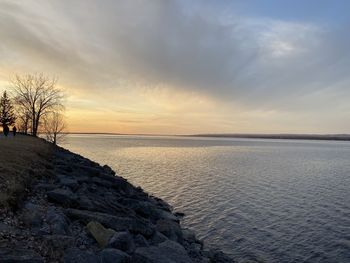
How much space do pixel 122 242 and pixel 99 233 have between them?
888 millimetres

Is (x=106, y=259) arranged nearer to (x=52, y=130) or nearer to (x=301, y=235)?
(x=301, y=235)

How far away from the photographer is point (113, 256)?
909 centimetres

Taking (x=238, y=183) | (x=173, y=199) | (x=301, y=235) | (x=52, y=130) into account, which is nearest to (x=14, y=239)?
(x=301, y=235)

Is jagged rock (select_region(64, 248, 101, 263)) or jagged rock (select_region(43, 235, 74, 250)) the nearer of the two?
jagged rock (select_region(64, 248, 101, 263))

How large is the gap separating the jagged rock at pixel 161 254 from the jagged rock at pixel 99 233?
1.03 metres

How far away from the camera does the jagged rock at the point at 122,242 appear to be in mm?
9945

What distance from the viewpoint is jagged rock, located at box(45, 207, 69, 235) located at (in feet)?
32.5

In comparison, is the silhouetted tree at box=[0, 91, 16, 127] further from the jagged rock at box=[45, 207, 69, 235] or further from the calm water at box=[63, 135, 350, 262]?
the jagged rock at box=[45, 207, 69, 235]

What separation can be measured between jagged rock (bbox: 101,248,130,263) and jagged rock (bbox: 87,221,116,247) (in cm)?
84

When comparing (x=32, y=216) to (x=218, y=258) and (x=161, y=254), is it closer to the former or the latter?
(x=161, y=254)

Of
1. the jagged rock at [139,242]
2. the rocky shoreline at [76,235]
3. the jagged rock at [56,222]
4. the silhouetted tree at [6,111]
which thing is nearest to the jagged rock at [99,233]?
the rocky shoreline at [76,235]

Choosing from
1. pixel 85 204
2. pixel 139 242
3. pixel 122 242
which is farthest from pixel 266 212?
pixel 122 242

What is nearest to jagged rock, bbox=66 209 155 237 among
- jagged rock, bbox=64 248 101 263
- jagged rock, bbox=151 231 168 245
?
jagged rock, bbox=151 231 168 245

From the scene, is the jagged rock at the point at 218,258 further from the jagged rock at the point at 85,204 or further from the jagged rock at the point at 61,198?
the jagged rock at the point at 61,198
